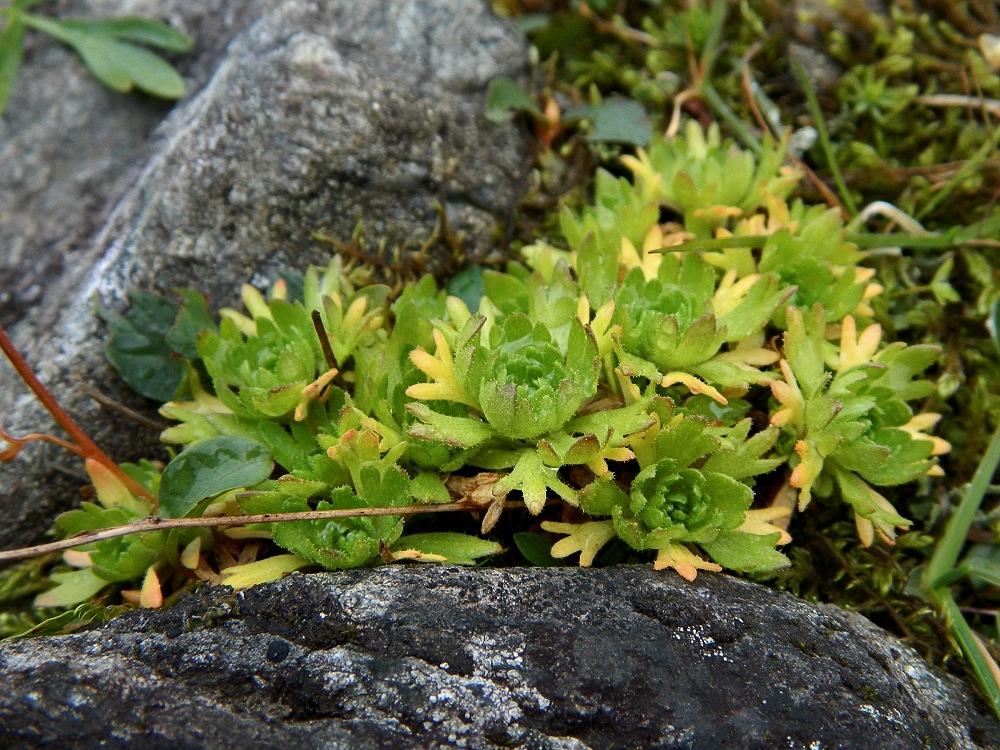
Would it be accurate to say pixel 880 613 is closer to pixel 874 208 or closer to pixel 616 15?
pixel 874 208

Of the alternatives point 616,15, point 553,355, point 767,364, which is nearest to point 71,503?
point 553,355

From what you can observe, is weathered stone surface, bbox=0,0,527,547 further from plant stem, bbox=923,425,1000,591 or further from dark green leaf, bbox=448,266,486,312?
plant stem, bbox=923,425,1000,591

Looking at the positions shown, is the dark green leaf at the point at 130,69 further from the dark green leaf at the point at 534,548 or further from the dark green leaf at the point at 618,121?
the dark green leaf at the point at 534,548

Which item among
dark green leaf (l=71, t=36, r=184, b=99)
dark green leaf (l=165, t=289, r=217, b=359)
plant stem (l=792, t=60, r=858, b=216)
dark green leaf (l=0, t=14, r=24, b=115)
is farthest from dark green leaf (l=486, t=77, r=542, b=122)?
dark green leaf (l=0, t=14, r=24, b=115)

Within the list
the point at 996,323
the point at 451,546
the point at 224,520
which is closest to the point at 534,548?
the point at 451,546

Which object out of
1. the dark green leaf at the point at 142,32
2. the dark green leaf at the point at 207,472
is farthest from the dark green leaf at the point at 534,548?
the dark green leaf at the point at 142,32

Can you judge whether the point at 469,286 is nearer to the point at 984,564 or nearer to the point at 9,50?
A: the point at 984,564
